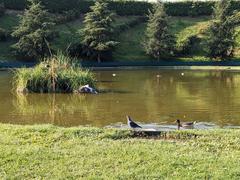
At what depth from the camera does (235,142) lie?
398 inches

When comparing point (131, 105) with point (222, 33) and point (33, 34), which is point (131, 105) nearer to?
point (33, 34)

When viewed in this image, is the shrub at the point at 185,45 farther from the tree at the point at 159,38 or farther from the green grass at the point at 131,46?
the green grass at the point at 131,46

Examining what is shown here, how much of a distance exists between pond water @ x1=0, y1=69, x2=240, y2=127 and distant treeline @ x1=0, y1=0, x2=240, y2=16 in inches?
1030

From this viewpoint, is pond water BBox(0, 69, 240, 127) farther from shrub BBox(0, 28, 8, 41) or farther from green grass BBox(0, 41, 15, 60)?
shrub BBox(0, 28, 8, 41)

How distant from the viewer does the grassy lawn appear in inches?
313

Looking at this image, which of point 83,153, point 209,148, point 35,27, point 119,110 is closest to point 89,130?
point 83,153

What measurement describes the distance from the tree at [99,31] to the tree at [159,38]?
3453mm

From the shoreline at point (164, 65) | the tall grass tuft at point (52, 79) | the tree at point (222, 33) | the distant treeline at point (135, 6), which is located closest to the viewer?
the tall grass tuft at point (52, 79)

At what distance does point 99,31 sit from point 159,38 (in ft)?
18.6

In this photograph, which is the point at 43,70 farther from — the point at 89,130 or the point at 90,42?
the point at 90,42

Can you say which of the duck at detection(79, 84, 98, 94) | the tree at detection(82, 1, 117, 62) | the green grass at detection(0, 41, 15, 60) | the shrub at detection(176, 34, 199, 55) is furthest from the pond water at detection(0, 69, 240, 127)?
the shrub at detection(176, 34, 199, 55)

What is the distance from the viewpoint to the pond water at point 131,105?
56.1 ft

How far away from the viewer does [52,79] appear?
78.5 ft

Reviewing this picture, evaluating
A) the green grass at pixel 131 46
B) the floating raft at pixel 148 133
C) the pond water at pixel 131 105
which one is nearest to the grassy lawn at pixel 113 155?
the floating raft at pixel 148 133
